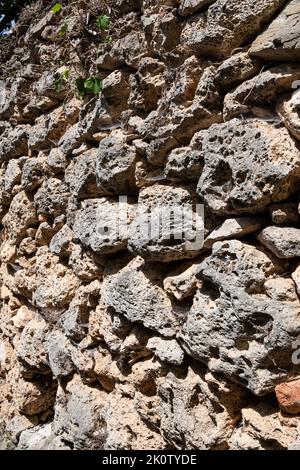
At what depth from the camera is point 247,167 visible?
1.56 metres

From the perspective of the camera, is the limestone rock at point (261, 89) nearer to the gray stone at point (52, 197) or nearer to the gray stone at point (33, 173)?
the gray stone at point (52, 197)

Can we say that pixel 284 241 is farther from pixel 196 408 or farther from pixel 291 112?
pixel 196 408

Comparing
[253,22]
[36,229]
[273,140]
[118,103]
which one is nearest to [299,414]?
[273,140]

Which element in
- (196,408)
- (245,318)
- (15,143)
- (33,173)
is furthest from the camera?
(15,143)

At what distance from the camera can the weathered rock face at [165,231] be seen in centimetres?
152

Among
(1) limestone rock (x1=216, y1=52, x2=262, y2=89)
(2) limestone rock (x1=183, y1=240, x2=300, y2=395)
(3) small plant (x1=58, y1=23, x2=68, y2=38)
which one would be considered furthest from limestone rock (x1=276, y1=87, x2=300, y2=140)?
(3) small plant (x1=58, y1=23, x2=68, y2=38)

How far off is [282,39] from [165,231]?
81 cm

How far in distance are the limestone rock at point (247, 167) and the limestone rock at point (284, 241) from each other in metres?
0.10

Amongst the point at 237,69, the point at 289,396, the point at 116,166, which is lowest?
the point at 289,396

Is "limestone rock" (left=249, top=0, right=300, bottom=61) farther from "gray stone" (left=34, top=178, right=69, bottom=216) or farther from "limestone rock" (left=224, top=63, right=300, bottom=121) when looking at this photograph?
"gray stone" (left=34, top=178, right=69, bottom=216)

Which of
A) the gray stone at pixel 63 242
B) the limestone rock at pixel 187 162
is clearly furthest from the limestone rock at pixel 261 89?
the gray stone at pixel 63 242

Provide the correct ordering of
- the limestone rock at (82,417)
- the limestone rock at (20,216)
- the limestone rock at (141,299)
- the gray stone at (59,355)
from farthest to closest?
the limestone rock at (20,216) → the gray stone at (59,355) → the limestone rock at (82,417) → the limestone rock at (141,299)

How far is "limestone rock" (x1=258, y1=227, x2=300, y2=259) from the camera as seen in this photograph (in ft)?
4.81
